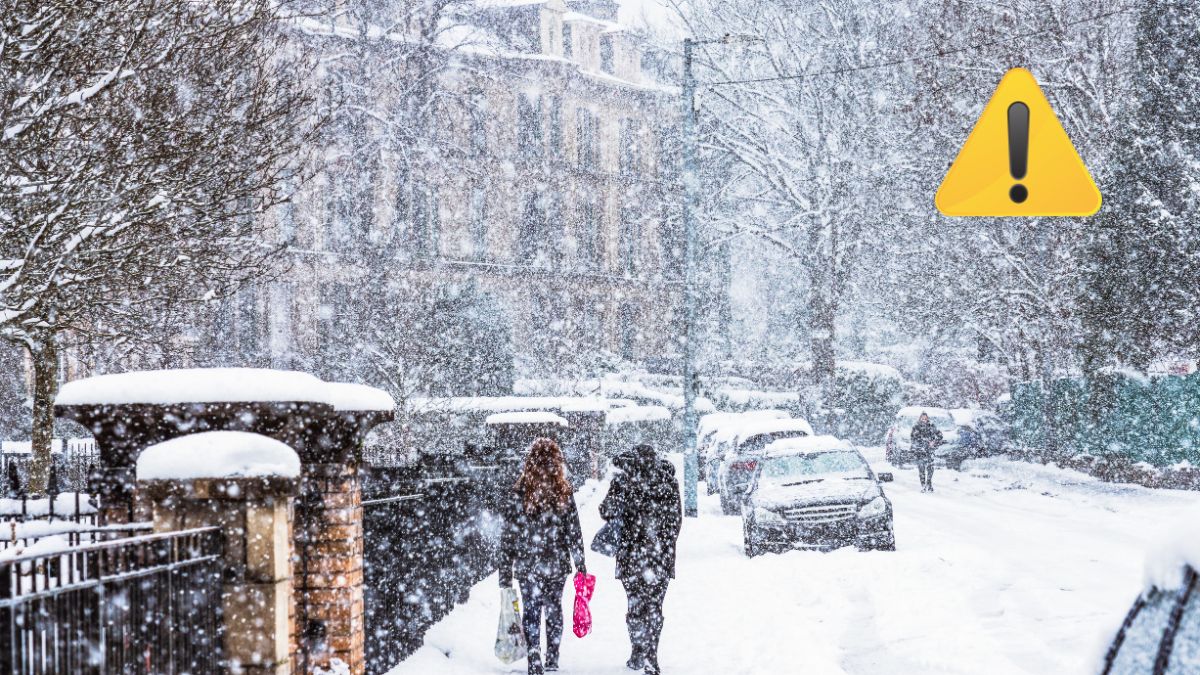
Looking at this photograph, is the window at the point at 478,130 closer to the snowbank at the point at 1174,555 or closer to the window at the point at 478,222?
the window at the point at 478,222

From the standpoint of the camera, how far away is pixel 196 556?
5.64 m

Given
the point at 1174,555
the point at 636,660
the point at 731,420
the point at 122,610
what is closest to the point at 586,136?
the point at 731,420

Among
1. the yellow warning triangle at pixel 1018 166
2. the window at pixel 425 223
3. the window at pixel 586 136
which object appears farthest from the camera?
the window at pixel 586 136

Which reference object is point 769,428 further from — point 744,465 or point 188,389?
point 188,389

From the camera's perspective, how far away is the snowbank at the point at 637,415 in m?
40.8

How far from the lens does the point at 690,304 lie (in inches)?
974

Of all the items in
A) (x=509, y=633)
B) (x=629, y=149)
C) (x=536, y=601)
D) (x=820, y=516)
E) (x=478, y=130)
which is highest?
(x=629, y=149)

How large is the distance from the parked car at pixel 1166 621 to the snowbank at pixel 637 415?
37.3 m

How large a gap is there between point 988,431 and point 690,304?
1641 cm

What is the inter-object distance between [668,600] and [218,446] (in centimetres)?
821

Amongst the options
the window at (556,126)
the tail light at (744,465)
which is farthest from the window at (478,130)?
the tail light at (744,465)

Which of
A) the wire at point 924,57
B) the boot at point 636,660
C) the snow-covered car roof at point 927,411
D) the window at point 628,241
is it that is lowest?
the boot at point 636,660

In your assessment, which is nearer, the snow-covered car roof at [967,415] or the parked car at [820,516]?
the parked car at [820,516]

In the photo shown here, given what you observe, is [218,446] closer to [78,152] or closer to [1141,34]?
[78,152]
